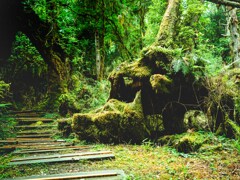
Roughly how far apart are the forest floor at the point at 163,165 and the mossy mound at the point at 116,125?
35.1 inches

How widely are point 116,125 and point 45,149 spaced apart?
7.45 ft

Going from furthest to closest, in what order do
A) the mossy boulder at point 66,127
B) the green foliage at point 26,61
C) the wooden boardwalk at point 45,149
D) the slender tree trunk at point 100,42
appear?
the green foliage at point 26,61 → the slender tree trunk at point 100,42 → the mossy boulder at point 66,127 → the wooden boardwalk at point 45,149

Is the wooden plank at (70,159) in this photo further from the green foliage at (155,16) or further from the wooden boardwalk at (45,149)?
the green foliage at (155,16)

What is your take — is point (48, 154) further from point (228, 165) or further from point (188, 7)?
point (188, 7)

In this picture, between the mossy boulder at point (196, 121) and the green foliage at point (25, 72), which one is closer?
the mossy boulder at point (196, 121)

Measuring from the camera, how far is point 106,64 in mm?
16312

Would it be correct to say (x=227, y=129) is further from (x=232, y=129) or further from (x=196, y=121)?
(x=196, y=121)

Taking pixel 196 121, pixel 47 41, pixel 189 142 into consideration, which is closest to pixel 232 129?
pixel 196 121

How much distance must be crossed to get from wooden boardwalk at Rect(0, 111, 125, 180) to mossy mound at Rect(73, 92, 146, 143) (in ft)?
2.20

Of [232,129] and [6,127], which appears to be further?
[6,127]

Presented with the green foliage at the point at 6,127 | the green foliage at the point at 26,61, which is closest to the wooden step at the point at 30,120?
the green foliage at the point at 6,127

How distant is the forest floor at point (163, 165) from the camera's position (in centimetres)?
450

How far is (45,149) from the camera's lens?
6.62 metres

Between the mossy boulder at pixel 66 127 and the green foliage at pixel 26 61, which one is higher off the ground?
the green foliage at pixel 26 61
